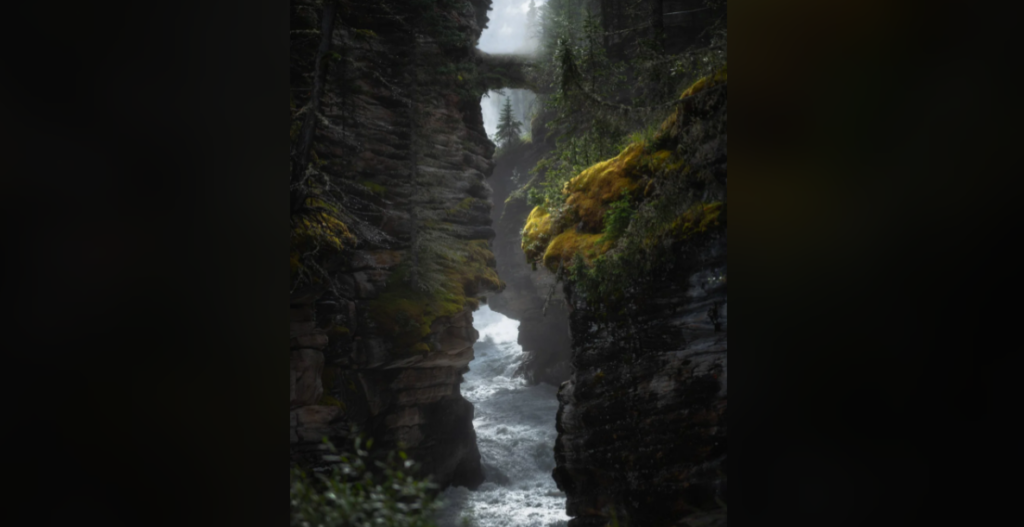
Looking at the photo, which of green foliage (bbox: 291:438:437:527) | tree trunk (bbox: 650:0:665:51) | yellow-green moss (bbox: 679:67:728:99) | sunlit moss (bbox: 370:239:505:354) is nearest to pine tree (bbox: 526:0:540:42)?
tree trunk (bbox: 650:0:665:51)

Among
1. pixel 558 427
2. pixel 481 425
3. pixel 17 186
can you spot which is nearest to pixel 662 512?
pixel 558 427

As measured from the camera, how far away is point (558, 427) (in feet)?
14.5

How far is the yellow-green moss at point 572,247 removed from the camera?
4209 millimetres

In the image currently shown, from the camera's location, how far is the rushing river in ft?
12.9

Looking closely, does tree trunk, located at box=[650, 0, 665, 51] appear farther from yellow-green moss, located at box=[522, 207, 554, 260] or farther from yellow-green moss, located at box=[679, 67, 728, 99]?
yellow-green moss, located at box=[522, 207, 554, 260]

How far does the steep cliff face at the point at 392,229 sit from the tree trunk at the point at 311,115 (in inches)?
1.3

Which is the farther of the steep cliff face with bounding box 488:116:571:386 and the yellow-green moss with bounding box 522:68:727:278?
→ the steep cliff face with bounding box 488:116:571:386

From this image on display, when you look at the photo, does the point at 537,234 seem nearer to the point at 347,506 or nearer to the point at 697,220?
the point at 697,220

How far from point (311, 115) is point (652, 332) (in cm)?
336

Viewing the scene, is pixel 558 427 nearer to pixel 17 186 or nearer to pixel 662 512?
pixel 662 512

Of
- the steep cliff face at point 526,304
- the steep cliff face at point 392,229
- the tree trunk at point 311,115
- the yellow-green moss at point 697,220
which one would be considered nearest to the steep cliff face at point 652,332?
the yellow-green moss at point 697,220

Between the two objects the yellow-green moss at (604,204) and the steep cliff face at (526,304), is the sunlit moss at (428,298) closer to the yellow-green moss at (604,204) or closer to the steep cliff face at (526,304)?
the yellow-green moss at (604,204)

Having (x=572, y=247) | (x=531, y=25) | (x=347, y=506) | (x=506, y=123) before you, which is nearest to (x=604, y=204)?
(x=572, y=247)

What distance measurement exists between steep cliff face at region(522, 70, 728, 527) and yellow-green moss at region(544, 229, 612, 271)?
2 cm
